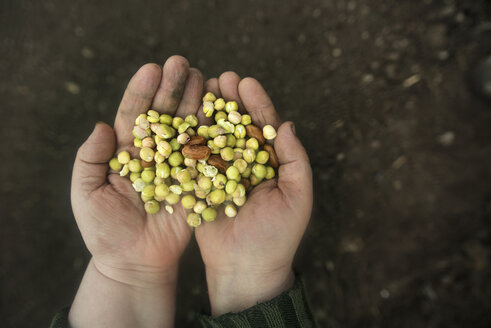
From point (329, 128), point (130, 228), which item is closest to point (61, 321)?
point (130, 228)

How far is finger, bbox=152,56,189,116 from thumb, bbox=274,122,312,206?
0.93 m

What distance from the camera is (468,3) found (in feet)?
12.4

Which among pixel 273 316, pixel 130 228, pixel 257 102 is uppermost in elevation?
pixel 257 102

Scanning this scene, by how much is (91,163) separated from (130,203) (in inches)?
16.4

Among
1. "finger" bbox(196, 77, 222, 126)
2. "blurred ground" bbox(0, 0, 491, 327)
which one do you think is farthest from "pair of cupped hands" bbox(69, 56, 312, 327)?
"blurred ground" bbox(0, 0, 491, 327)

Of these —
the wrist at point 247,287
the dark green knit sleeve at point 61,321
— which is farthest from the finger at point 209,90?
the dark green knit sleeve at point 61,321

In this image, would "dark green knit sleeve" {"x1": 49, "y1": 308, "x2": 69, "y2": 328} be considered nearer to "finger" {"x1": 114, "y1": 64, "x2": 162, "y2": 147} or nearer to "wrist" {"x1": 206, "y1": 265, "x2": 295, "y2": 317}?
"wrist" {"x1": 206, "y1": 265, "x2": 295, "y2": 317}

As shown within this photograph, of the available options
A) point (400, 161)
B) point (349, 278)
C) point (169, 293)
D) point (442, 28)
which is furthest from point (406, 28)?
point (169, 293)

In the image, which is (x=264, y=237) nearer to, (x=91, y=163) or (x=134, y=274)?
(x=134, y=274)

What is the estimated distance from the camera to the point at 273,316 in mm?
2447

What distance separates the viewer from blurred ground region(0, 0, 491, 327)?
3562 millimetres

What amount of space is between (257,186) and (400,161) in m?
1.75

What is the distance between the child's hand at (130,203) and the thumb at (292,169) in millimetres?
891

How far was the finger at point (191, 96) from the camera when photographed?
3014mm
